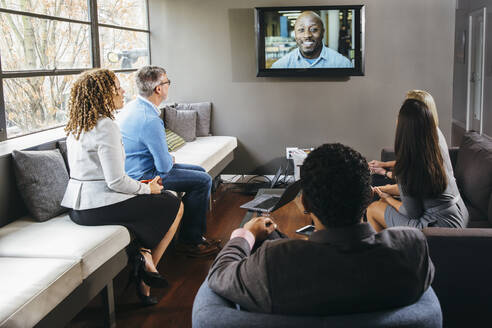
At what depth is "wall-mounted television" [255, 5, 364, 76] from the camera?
17.5 feet

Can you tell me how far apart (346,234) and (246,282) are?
28cm

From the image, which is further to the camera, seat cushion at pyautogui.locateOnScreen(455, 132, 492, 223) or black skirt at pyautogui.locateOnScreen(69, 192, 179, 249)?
seat cushion at pyautogui.locateOnScreen(455, 132, 492, 223)

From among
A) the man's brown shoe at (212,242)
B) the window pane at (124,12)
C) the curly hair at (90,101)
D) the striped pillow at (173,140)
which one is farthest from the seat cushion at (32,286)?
the window pane at (124,12)

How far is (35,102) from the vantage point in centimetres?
366

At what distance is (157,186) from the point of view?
10.3ft

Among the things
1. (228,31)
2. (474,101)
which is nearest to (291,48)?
(228,31)

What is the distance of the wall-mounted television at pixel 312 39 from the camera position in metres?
5.35

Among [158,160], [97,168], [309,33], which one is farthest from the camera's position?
[309,33]

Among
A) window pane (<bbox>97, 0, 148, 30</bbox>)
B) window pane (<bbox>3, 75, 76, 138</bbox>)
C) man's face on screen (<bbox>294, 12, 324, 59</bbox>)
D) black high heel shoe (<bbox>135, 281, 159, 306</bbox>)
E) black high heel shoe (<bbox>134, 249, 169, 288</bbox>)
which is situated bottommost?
black high heel shoe (<bbox>135, 281, 159, 306</bbox>)

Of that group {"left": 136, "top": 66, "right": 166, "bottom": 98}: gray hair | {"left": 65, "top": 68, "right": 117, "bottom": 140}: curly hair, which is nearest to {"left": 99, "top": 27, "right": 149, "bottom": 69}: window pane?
{"left": 136, "top": 66, "right": 166, "bottom": 98}: gray hair

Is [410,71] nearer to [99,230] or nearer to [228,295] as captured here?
[99,230]

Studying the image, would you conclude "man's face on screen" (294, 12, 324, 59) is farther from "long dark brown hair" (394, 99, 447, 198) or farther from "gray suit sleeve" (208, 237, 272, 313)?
"gray suit sleeve" (208, 237, 272, 313)

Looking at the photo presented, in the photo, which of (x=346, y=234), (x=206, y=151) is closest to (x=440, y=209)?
(x=346, y=234)

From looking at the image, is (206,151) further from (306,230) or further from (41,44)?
(306,230)
